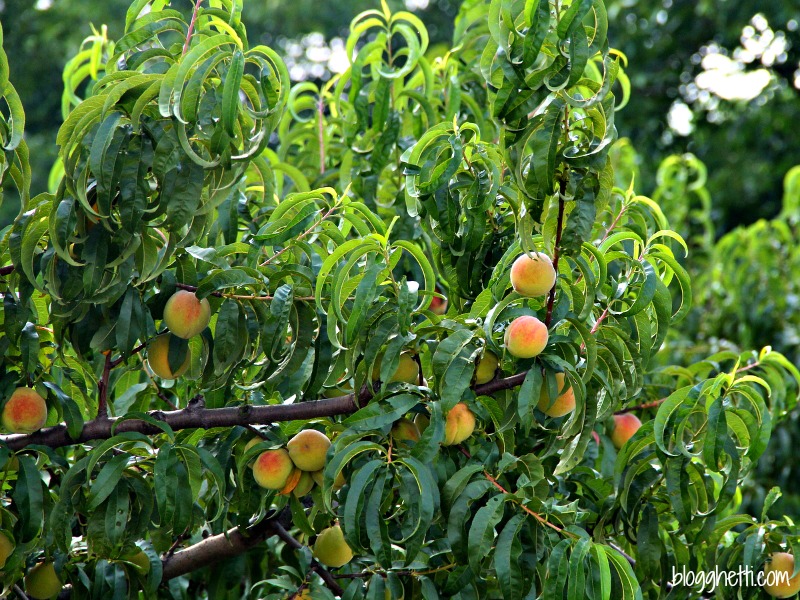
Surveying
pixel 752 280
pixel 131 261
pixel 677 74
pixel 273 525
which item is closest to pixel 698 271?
pixel 752 280

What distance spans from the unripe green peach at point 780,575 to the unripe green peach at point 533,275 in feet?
2.14

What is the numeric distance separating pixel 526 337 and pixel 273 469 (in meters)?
0.44

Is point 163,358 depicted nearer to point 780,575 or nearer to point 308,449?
point 308,449

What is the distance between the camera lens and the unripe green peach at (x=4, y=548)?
4.45ft

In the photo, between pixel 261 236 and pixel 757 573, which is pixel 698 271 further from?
pixel 261 236

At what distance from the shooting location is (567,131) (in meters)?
1.26

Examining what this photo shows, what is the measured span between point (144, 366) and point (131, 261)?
1.13 feet

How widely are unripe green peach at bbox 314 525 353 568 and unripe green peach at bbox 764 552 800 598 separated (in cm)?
71

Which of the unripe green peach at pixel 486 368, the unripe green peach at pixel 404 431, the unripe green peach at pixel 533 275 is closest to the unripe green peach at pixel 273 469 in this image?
the unripe green peach at pixel 404 431

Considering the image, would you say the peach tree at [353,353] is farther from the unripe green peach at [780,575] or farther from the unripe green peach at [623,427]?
the unripe green peach at [623,427]

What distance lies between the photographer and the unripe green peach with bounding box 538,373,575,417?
1.36 m

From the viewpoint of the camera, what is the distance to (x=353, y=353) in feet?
4.46

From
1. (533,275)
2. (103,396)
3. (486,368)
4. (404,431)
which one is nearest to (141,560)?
(103,396)

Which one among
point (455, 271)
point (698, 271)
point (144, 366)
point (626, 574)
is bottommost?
point (698, 271)
